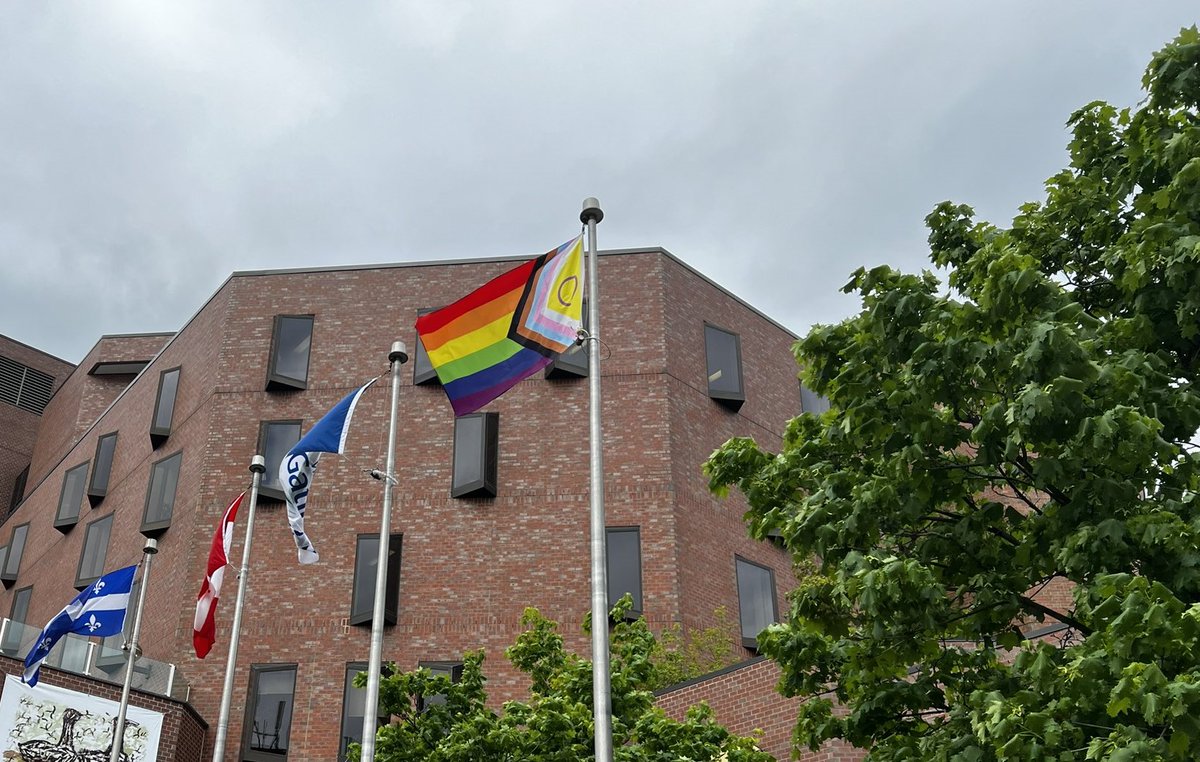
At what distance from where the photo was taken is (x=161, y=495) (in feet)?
103

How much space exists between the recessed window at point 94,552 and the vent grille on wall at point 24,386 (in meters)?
21.6

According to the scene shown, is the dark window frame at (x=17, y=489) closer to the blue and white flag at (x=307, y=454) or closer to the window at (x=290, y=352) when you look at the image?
the window at (x=290, y=352)

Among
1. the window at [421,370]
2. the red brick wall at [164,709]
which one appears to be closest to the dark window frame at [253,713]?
the red brick wall at [164,709]

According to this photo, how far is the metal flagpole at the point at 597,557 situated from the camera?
34.0ft

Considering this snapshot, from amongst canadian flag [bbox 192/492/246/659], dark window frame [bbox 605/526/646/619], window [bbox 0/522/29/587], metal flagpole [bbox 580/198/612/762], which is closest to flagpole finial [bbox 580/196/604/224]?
metal flagpole [bbox 580/198/612/762]

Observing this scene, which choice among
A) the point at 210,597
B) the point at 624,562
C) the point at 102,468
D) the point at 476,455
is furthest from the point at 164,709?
the point at 102,468

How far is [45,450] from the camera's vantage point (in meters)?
50.7

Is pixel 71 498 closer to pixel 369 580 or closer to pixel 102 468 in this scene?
pixel 102 468

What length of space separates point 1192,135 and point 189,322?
29.6 metres

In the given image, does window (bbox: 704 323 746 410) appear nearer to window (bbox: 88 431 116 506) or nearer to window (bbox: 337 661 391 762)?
window (bbox: 337 661 391 762)

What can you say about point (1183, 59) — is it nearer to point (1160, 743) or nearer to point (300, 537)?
point (1160, 743)

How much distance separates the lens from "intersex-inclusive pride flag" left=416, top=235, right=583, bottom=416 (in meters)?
12.9

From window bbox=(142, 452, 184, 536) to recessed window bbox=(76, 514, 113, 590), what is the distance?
324cm

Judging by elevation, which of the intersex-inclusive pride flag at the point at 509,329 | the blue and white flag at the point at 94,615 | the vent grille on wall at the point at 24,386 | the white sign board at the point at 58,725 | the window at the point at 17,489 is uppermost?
the vent grille on wall at the point at 24,386
